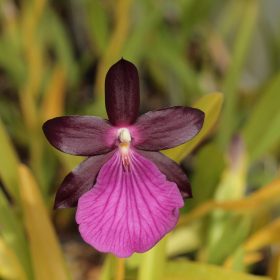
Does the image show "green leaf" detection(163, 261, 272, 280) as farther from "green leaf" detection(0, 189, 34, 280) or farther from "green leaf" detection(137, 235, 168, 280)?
"green leaf" detection(0, 189, 34, 280)

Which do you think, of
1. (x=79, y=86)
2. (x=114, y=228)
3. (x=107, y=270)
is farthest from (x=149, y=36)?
(x=114, y=228)

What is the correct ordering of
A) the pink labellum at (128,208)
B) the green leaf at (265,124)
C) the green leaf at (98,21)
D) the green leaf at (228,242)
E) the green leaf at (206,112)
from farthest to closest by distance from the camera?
1. the green leaf at (98,21)
2. the green leaf at (265,124)
3. the green leaf at (228,242)
4. the green leaf at (206,112)
5. the pink labellum at (128,208)

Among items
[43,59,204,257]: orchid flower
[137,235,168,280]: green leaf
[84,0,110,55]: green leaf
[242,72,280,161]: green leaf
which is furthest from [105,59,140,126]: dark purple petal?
[84,0,110,55]: green leaf

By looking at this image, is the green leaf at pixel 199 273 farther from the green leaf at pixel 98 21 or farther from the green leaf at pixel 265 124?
the green leaf at pixel 98 21

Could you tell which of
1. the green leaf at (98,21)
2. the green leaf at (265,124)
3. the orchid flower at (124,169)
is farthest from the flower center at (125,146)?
the green leaf at (98,21)


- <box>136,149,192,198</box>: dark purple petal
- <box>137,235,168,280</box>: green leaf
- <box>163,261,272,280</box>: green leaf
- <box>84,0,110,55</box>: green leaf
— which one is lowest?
<box>163,261,272,280</box>: green leaf

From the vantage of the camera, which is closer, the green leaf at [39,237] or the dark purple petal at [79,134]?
the dark purple petal at [79,134]
